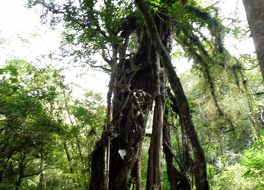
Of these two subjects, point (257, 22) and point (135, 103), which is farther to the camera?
point (135, 103)

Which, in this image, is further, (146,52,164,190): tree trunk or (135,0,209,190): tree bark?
(146,52,164,190): tree trunk

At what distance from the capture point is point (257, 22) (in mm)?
1040

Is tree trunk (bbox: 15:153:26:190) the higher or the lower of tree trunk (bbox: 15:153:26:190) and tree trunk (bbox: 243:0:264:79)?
the higher

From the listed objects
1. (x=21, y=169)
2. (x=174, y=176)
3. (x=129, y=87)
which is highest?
(x=129, y=87)

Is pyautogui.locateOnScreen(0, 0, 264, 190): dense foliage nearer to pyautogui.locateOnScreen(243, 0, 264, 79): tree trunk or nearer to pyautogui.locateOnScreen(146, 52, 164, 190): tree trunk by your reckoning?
pyautogui.locateOnScreen(146, 52, 164, 190): tree trunk

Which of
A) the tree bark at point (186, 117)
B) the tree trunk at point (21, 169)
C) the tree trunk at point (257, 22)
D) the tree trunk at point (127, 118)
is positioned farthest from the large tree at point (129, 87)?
the tree trunk at point (21, 169)

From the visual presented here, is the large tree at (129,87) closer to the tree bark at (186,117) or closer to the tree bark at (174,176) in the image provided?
the tree bark at (174,176)

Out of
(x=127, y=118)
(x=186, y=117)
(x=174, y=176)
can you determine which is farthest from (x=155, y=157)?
(x=186, y=117)

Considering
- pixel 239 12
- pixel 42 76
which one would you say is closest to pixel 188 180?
pixel 239 12

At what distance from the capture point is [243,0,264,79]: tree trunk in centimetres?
101

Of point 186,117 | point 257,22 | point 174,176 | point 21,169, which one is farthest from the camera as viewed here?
point 21,169

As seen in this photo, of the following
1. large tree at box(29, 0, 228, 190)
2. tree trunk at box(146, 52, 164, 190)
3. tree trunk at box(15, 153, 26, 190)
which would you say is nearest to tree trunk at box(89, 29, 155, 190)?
large tree at box(29, 0, 228, 190)

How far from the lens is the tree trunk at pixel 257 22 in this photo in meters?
1.01

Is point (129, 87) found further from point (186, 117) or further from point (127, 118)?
point (186, 117)
